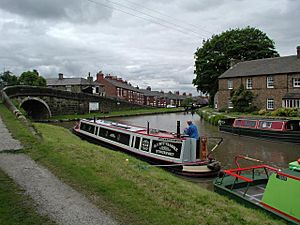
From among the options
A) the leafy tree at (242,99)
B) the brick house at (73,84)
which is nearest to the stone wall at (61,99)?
the brick house at (73,84)

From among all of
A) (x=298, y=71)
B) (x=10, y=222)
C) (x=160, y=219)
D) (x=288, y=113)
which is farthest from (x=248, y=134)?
(x=10, y=222)

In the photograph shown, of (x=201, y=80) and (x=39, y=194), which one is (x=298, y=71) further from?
(x=39, y=194)

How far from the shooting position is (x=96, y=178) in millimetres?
5617

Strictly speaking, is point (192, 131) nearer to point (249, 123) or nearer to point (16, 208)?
point (16, 208)

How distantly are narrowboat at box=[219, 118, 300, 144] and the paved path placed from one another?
15027 millimetres

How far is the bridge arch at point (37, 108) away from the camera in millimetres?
30375

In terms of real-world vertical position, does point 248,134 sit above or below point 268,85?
below

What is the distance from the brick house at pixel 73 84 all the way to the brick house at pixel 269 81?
30.5m

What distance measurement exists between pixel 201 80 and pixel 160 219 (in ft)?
132

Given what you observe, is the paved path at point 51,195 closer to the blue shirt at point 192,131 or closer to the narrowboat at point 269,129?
the blue shirt at point 192,131

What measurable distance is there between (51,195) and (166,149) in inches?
246

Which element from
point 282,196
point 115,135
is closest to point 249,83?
point 115,135

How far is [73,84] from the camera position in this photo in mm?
57469

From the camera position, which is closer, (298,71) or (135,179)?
(135,179)
